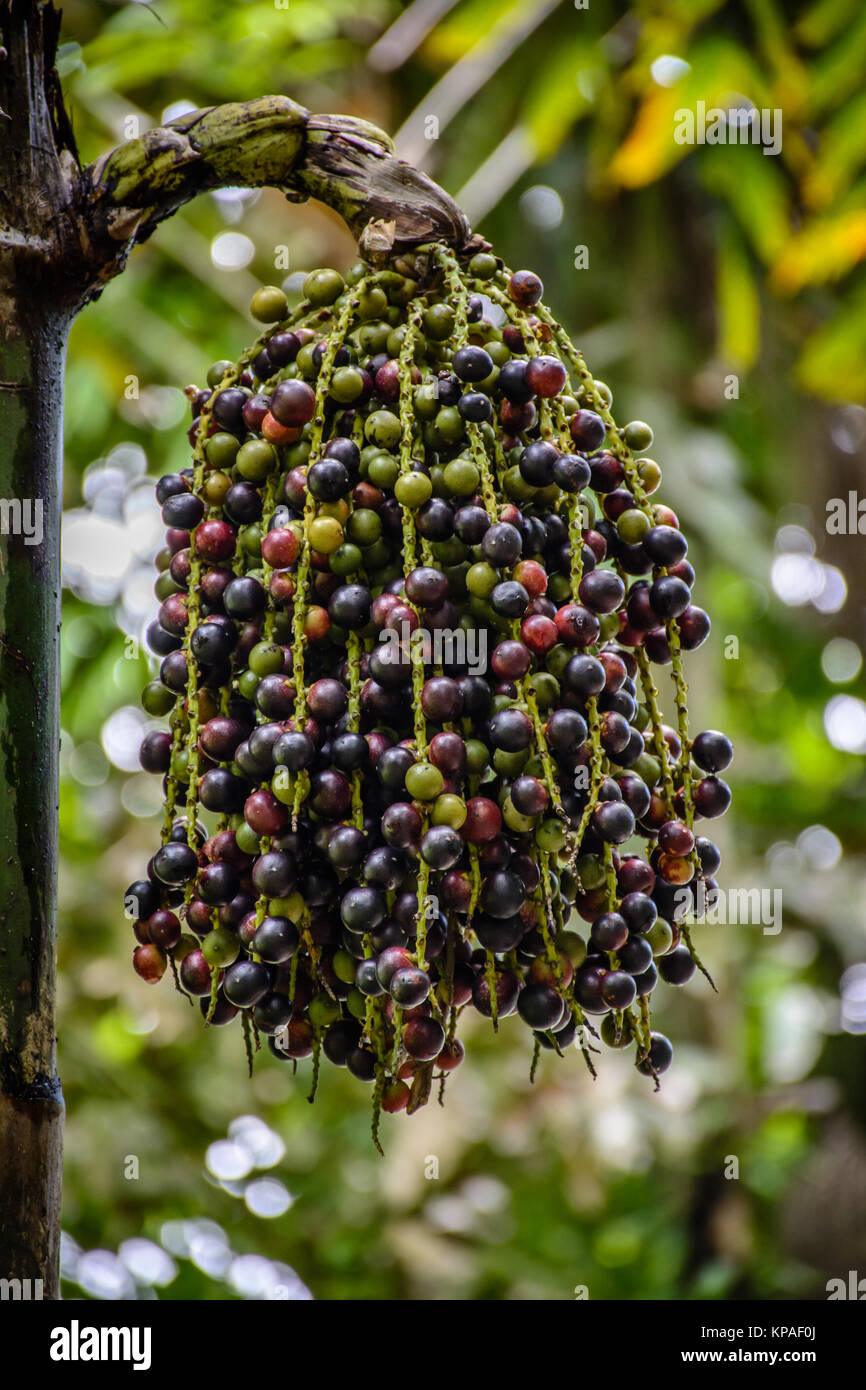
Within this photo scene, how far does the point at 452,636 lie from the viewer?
29.6 inches

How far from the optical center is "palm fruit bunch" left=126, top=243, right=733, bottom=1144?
0.73 meters

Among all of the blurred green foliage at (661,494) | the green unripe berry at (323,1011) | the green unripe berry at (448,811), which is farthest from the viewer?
the blurred green foliage at (661,494)

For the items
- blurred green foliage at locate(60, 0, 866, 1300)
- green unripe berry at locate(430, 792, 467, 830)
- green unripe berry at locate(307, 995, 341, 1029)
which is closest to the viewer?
green unripe berry at locate(430, 792, 467, 830)

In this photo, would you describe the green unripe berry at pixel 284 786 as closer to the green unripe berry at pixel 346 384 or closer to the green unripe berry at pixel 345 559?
the green unripe berry at pixel 345 559

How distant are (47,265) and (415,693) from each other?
1.19 feet

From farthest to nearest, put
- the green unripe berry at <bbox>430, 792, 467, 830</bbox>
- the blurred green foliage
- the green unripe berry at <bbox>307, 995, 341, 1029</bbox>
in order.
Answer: the blurred green foliage → the green unripe berry at <bbox>307, 995, 341, 1029</bbox> → the green unripe berry at <bbox>430, 792, 467, 830</bbox>

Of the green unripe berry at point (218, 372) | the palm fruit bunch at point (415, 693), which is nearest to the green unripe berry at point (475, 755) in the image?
the palm fruit bunch at point (415, 693)

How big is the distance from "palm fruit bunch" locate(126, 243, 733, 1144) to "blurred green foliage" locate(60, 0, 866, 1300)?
3.19 feet

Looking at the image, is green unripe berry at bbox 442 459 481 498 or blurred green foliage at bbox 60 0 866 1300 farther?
blurred green foliage at bbox 60 0 866 1300

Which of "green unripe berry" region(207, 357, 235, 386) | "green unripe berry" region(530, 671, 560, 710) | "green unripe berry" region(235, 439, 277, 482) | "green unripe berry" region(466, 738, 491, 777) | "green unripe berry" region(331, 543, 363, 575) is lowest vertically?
"green unripe berry" region(466, 738, 491, 777)

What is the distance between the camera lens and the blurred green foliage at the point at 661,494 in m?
2.12

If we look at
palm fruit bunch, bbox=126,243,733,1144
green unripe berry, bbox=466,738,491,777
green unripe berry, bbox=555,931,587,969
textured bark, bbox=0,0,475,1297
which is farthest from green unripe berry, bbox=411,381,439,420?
green unripe berry, bbox=555,931,587,969

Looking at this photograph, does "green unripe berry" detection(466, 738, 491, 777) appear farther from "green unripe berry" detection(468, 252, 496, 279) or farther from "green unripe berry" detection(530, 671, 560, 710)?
"green unripe berry" detection(468, 252, 496, 279)

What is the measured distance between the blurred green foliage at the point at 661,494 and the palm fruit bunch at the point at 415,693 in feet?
3.19
